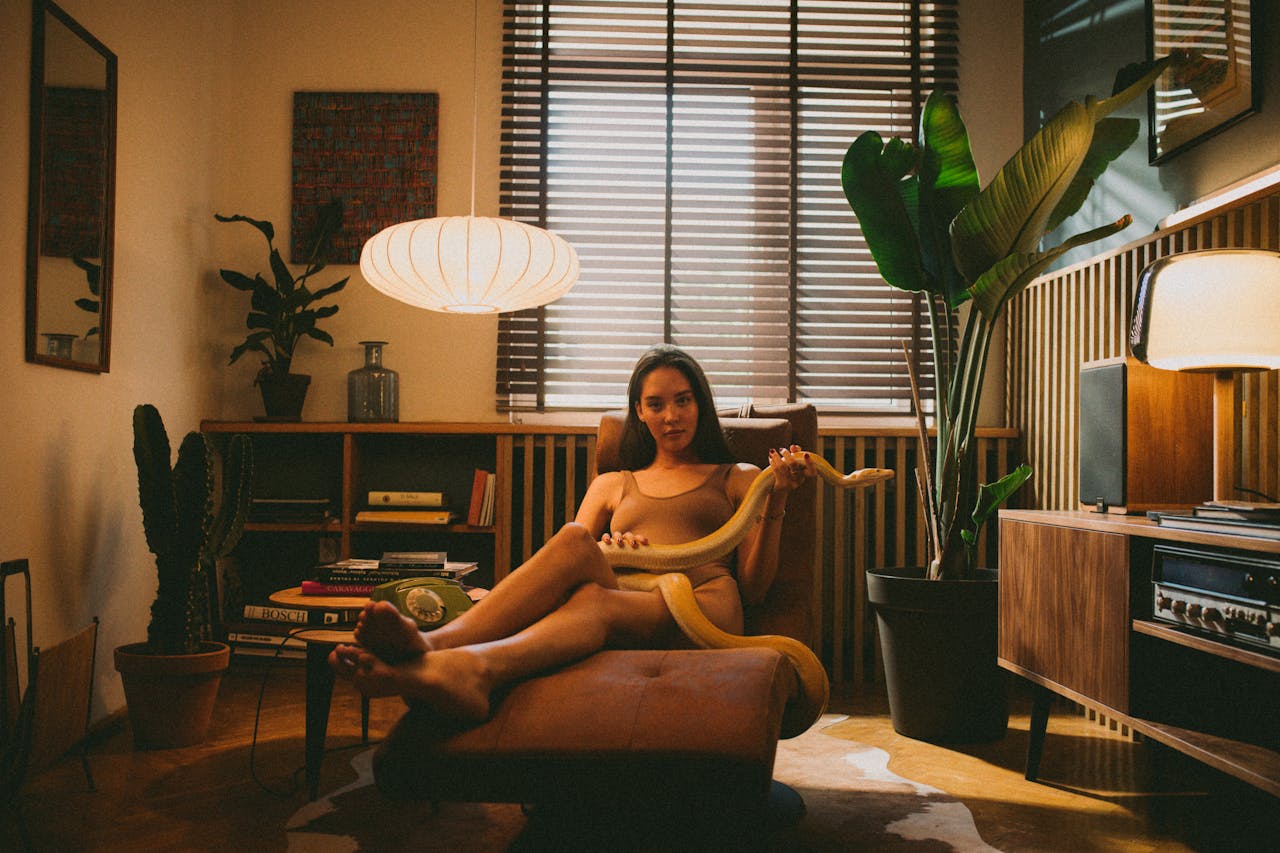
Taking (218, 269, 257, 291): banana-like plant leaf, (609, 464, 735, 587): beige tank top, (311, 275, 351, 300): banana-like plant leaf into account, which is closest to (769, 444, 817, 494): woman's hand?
(609, 464, 735, 587): beige tank top

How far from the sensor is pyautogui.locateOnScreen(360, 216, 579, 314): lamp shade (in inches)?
111

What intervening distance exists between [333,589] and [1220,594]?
200 cm

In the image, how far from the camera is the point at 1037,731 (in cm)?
241

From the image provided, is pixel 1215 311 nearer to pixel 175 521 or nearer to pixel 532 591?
pixel 532 591

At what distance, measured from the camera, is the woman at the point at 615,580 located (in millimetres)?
1471

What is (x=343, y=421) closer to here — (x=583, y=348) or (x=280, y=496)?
(x=280, y=496)

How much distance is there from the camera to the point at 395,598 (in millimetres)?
2107

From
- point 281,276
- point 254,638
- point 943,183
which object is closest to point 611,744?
point 254,638

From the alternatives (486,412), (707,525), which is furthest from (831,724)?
(486,412)

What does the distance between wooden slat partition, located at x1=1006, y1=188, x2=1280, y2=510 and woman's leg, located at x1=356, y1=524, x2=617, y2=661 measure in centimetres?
165

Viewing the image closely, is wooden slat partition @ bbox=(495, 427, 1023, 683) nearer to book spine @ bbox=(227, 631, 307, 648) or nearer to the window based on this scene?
the window

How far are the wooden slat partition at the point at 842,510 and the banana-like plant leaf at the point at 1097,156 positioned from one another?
104cm

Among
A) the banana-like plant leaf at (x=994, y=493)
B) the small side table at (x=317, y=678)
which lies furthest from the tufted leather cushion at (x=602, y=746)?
the banana-like plant leaf at (x=994, y=493)

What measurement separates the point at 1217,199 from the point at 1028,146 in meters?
0.50
